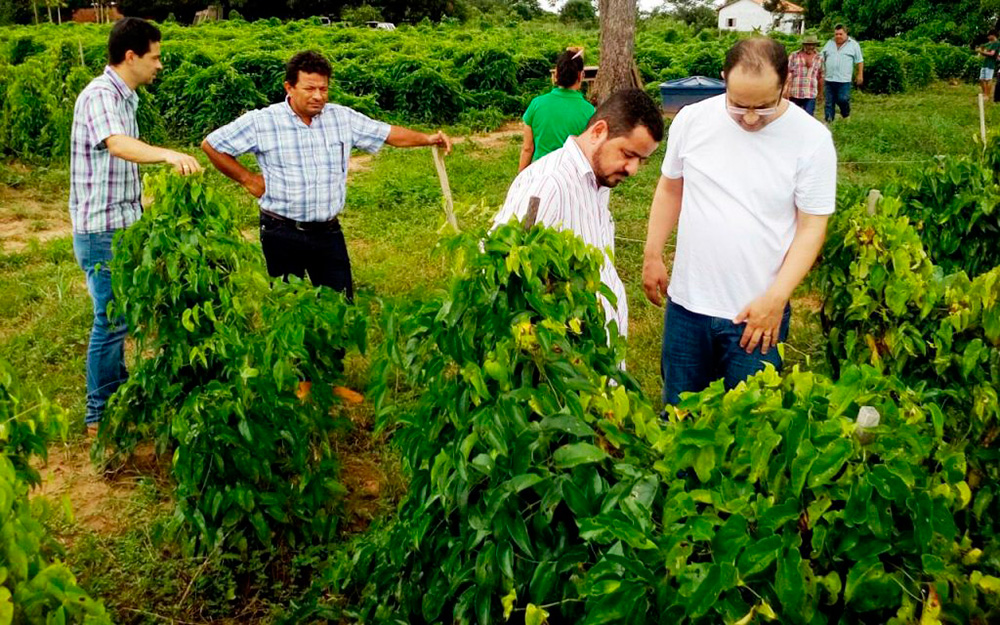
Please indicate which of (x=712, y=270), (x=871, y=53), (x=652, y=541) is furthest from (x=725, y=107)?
(x=871, y=53)

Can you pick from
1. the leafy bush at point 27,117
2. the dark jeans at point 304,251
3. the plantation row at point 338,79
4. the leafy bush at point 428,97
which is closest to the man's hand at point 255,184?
the dark jeans at point 304,251

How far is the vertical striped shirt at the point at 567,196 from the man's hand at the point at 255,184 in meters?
1.78

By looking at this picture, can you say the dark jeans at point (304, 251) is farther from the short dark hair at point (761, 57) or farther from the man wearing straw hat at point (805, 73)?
the man wearing straw hat at point (805, 73)

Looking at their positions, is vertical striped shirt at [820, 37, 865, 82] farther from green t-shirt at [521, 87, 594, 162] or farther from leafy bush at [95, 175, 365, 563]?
leafy bush at [95, 175, 365, 563]

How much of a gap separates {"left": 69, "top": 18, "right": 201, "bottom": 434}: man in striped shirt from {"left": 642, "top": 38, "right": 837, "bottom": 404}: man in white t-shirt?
7.43 ft

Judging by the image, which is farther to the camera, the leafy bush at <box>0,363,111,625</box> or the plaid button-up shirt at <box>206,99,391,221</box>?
the plaid button-up shirt at <box>206,99,391,221</box>

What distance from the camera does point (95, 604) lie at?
1556mm

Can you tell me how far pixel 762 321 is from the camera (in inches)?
118

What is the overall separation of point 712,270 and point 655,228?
0.37 metres

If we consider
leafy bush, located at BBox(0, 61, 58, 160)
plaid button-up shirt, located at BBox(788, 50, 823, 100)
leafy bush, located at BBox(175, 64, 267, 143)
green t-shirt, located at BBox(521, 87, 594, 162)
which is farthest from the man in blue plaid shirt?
leafy bush, located at BBox(175, 64, 267, 143)

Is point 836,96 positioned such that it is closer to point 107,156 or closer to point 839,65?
point 839,65

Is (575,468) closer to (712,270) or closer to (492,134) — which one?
(712,270)

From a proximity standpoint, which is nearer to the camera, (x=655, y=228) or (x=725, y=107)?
(x=725, y=107)

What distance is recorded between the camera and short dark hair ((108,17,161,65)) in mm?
4039
